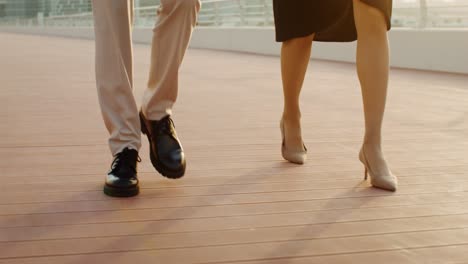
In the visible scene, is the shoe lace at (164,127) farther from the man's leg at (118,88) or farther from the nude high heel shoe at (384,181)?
the nude high heel shoe at (384,181)

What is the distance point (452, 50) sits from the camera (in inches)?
290

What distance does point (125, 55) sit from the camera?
205cm

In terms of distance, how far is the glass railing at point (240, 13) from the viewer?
25.9 ft

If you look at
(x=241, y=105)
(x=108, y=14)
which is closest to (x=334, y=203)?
(x=108, y=14)

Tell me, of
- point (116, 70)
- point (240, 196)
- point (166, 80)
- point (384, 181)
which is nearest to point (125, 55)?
point (116, 70)

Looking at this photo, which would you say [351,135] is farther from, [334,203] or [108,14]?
[108,14]

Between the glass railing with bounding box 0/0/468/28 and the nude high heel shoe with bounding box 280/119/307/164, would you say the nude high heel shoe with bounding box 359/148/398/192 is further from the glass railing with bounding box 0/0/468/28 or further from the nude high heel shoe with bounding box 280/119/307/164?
the glass railing with bounding box 0/0/468/28

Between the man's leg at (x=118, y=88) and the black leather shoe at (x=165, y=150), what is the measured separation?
0.11 meters

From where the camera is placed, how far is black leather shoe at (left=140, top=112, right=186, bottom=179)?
7.04 feet

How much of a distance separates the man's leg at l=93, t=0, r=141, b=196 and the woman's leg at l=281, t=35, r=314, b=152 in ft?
1.97

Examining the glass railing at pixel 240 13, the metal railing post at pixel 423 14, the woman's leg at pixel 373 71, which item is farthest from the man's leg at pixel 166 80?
Result: the metal railing post at pixel 423 14

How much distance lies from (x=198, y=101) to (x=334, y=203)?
109 inches

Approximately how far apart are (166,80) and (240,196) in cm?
42

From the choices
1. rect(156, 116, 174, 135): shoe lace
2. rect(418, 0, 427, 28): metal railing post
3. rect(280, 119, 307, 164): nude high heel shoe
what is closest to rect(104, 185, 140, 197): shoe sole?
rect(156, 116, 174, 135): shoe lace
